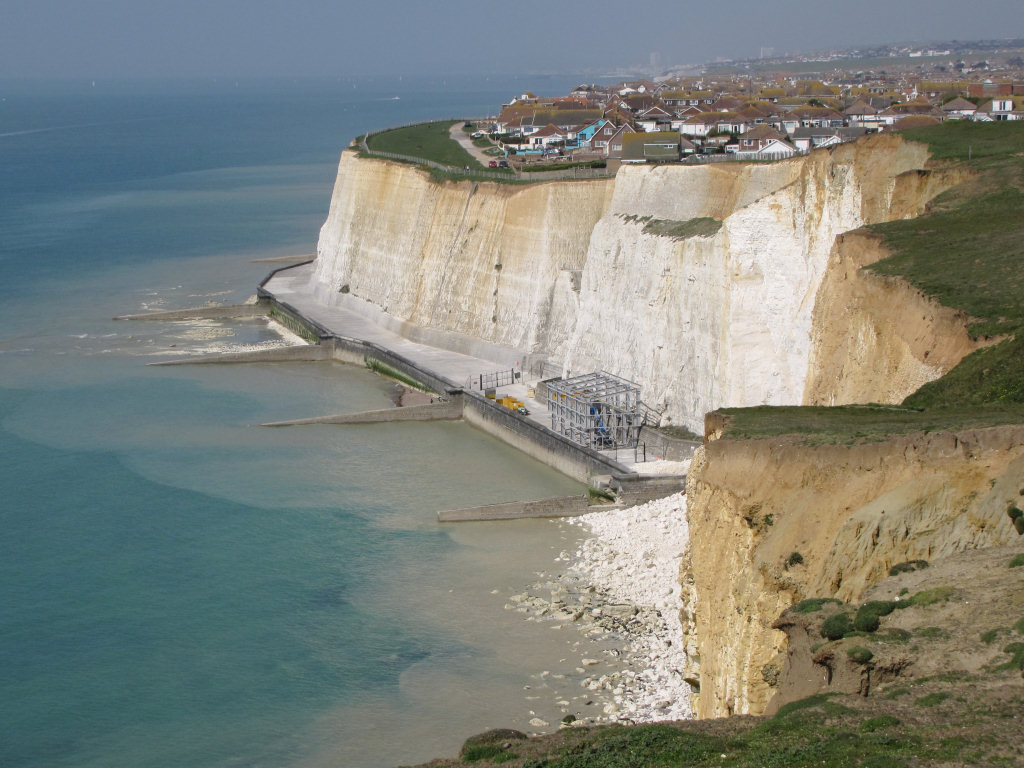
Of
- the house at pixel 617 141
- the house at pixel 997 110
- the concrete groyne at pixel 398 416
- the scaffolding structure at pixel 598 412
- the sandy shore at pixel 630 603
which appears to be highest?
the house at pixel 997 110

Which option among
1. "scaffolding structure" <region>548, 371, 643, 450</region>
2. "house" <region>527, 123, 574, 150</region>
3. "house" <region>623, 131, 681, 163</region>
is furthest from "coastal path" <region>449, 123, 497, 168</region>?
"scaffolding structure" <region>548, 371, 643, 450</region>

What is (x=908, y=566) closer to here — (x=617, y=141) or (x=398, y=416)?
(x=398, y=416)

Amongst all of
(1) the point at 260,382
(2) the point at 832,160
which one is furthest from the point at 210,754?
(1) the point at 260,382

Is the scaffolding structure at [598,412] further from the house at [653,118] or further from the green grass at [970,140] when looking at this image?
the house at [653,118]

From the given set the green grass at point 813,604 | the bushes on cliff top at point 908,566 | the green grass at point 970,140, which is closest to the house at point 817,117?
the green grass at point 970,140

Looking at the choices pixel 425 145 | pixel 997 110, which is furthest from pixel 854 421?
pixel 425 145

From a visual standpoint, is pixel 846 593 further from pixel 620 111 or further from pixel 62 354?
pixel 620 111
